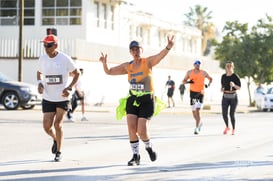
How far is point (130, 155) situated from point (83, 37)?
34115 millimetres

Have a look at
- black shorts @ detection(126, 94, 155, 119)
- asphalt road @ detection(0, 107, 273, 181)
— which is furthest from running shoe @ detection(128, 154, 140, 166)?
black shorts @ detection(126, 94, 155, 119)

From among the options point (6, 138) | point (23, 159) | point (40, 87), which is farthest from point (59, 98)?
point (6, 138)

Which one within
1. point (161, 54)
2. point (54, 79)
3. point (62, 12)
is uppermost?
point (62, 12)

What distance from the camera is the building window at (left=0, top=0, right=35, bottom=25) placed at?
4681 cm

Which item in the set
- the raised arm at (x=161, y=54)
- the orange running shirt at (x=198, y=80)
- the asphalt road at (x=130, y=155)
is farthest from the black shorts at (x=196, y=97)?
the raised arm at (x=161, y=54)

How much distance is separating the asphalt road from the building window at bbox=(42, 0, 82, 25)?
1095 inches

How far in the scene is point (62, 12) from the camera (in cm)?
4656

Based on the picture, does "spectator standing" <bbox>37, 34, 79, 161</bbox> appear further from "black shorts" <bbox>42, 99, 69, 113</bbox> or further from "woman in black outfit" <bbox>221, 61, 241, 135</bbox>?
"woman in black outfit" <bbox>221, 61, 241, 135</bbox>

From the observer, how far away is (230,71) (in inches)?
695

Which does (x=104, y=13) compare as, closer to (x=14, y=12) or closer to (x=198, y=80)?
(x=14, y=12)

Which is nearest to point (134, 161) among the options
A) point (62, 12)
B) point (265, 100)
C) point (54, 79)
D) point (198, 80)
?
point (54, 79)

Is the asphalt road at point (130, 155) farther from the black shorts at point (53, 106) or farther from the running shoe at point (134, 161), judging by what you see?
the black shorts at point (53, 106)

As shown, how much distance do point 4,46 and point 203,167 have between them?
29.8 m

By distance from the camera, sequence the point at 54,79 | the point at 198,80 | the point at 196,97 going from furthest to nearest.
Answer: the point at 196,97, the point at 198,80, the point at 54,79
